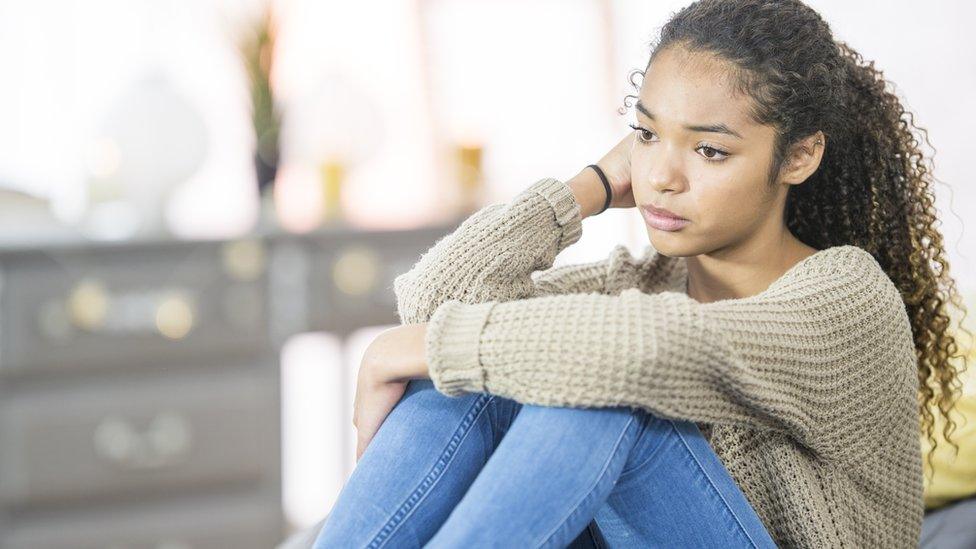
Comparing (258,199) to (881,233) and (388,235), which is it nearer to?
(388,235)

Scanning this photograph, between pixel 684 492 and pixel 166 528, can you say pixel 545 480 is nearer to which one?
pixel 684 492

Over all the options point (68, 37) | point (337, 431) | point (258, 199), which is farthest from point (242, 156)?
point (337, 431)

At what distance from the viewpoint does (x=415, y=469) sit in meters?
1.10

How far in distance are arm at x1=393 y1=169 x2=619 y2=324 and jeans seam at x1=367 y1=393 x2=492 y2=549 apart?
161 mm

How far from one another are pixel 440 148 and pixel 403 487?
5.78 ft

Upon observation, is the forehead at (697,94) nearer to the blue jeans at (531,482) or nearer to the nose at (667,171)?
the nose at (667,171)

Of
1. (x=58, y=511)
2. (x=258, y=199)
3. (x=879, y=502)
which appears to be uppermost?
(x=258, y=199)

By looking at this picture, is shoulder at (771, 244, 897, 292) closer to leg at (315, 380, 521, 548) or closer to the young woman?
the young woman

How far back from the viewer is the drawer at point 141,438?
2.13 meters

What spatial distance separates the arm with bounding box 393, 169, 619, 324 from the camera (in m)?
1.27

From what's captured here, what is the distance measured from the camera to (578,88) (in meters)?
2.85

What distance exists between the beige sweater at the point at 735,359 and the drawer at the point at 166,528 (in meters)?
1.12

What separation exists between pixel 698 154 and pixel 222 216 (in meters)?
1.65

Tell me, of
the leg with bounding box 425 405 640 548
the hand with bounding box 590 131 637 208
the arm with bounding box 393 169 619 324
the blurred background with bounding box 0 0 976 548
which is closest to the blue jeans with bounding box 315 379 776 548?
the leg with bounding box 425 405 640 548
